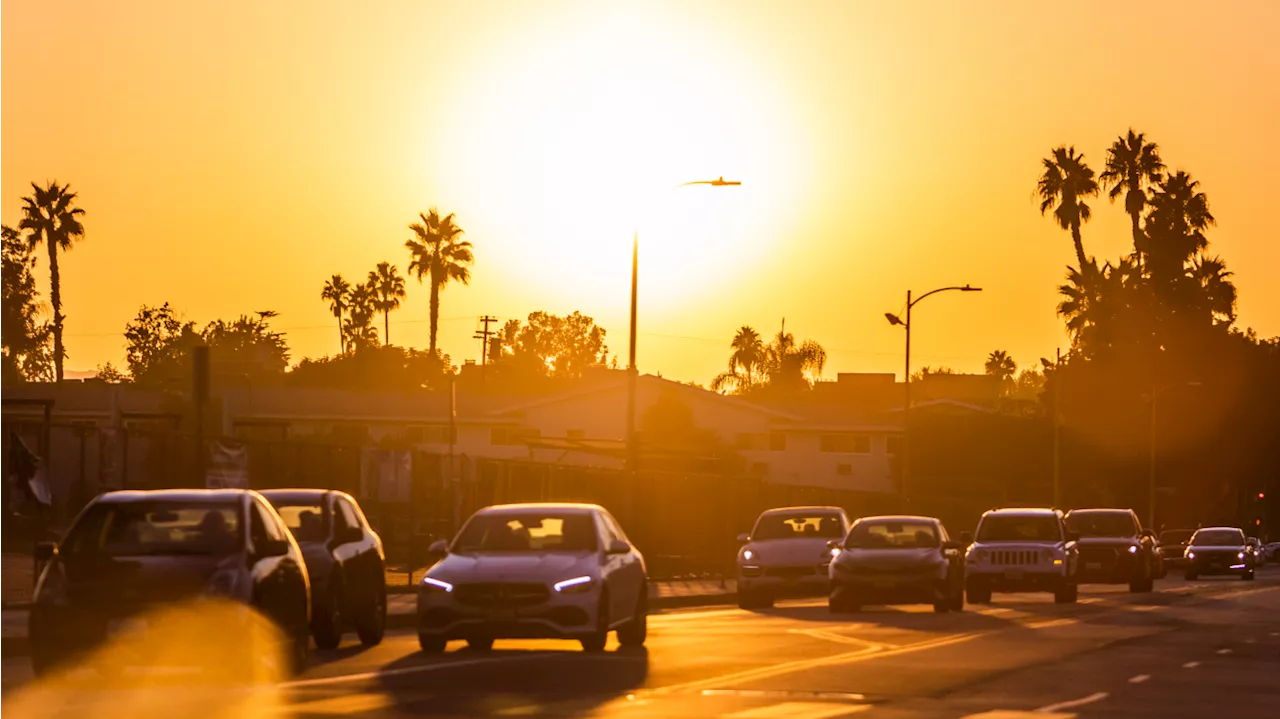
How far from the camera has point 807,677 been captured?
62.0ft

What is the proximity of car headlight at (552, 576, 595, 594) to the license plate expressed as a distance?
229 inches

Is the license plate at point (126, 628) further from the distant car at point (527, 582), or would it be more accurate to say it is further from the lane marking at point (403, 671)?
the distant car at point (527, 582)

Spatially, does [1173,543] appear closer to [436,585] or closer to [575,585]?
[575,585]

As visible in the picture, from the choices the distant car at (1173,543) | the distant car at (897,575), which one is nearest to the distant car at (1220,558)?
the distant car at (1173,543)

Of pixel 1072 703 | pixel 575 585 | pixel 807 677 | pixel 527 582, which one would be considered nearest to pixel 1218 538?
pixel 575 585

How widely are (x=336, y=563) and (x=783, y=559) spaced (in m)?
15.2

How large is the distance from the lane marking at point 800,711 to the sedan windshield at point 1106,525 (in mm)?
29084

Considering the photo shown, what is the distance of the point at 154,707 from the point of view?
50.5 ft

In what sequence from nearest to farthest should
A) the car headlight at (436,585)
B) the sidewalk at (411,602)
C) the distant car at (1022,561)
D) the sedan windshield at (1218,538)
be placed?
the sidewalk at (411,602)
the car headlight at (436,585)
the distant car at (1022,561)
the sedan windshield at (1218,538)

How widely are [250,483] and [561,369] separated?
135 meters

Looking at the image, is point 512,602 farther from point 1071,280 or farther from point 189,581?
point 1071,280

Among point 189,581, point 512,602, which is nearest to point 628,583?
point 512,602

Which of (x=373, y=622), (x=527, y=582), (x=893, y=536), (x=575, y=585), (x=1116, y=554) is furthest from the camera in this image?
(x=1116, y=554)

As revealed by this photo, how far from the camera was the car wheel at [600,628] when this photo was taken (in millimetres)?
21484
